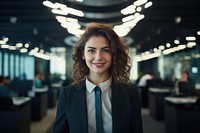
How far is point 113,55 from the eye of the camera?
160 cm

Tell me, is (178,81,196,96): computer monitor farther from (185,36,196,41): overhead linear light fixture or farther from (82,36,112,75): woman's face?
(82,36,112,75): woman's face

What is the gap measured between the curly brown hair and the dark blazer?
0.08 meters

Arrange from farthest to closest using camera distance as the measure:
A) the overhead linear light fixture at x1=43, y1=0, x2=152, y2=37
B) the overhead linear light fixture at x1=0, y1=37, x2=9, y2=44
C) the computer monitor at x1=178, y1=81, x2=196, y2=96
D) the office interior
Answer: the computer monitor at x1=178, y1=81, x2=196, y2=96, the office interior, the overhead linear light fixture at x1=43, y1=0, x2=152, y2=37, the overhead linear light fixture at x1=0, y1=37, x2=9, y2=44

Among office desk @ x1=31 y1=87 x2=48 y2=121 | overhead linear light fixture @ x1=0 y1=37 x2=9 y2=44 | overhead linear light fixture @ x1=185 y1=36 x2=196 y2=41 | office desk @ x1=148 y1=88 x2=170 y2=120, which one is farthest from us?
office desk @ x1=148 y1=88 x2=170 y2=120

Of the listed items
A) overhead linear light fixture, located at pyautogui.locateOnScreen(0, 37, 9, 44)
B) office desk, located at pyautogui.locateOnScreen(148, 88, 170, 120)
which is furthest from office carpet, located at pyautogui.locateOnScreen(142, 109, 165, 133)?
overhead linear light fixture, located at pyautogui.locateOnScreen(0, 37, 9, 44)

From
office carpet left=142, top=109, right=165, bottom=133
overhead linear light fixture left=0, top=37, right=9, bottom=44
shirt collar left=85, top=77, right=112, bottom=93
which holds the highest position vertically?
overhead linear light fixture left=0, top=37, right=9, bottom=44

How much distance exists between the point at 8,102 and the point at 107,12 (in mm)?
5614

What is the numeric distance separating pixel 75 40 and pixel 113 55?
220 centimetres

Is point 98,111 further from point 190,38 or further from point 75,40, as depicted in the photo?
point 190,38

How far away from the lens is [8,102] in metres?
5.78

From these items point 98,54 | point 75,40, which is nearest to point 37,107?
point 75,40

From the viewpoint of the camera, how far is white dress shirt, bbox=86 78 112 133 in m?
1.54

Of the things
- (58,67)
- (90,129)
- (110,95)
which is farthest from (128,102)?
(58,67)

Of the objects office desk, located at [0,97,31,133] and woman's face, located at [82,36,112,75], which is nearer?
woman's face, located at [82,36,112,75]
